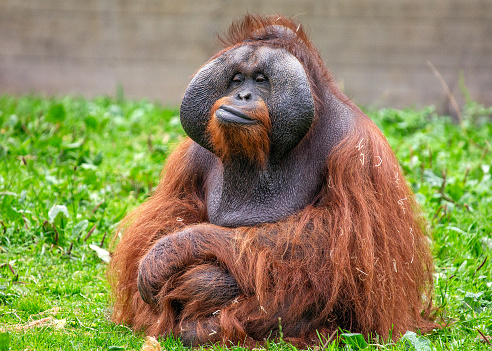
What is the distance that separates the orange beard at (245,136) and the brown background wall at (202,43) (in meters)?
5.30

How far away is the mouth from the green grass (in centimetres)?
96

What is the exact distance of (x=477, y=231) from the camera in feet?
13.8

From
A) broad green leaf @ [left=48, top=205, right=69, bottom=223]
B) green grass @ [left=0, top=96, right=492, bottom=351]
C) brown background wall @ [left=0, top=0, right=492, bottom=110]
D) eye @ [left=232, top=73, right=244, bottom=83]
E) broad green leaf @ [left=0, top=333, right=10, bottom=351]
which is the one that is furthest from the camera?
brown background wall @ [left=0, top=0, right=492, bottom=110]

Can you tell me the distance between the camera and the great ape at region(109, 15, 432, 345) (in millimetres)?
2859

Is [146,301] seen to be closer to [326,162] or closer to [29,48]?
[326,162]

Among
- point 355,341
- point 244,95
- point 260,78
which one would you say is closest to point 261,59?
point 260,78

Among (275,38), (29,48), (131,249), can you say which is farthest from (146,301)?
(29,48)

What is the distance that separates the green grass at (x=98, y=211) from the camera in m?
3.15

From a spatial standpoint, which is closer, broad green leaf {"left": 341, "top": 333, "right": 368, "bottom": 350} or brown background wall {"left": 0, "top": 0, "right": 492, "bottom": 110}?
broad green leaf {"left": 341, "top": 333, "right": 368, "bottom": 350}

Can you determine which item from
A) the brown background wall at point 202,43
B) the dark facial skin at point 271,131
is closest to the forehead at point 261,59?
the dark facial skin at point 271,131

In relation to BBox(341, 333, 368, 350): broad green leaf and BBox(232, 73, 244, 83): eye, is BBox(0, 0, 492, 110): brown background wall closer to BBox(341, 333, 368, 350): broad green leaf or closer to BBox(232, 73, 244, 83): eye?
BBox(232, 73, 244, 83): eye

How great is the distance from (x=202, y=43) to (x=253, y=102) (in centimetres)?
568

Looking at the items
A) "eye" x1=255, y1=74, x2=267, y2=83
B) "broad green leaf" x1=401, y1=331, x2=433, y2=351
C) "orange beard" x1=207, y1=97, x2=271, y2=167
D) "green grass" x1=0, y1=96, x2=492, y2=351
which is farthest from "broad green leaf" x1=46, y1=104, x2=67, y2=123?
"broad green leaf" x1=401, y1=331, x2=433, y2=351

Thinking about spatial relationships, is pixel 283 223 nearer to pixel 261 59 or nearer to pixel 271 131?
pixel 271 131
